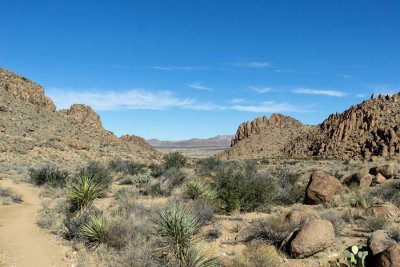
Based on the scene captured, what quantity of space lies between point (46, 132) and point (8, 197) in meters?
34.5

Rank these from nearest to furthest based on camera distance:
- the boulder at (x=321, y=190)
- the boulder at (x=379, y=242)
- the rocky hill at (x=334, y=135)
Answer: the boulder at (x=379, y=242) → the boulder at (x=321, y=190) → the rocky hill at (x=334, y=135)

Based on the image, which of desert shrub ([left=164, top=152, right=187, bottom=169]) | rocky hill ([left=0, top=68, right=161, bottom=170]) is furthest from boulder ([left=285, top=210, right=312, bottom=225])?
rocky hill ([left=0, top=68, right=161, bottom=170])

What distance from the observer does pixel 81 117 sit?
65125 millimetres

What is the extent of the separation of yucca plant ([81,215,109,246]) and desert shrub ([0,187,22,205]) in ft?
27.6

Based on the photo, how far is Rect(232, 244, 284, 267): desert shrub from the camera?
769cm

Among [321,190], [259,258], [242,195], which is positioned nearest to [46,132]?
[242,195]

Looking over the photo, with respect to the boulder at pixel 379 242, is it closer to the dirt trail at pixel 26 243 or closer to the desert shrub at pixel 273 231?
the desert shrub at pixel 273 231

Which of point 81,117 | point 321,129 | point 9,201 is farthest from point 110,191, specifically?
point 321,129

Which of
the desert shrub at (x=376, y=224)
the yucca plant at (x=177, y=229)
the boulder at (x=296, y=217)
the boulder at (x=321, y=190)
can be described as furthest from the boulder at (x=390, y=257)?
the boulder at (x=321, y=190)

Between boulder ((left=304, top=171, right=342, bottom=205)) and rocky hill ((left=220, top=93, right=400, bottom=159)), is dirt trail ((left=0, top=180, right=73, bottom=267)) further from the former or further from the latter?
rocky hill ((left=220, top=93, right=400, bottom=159))

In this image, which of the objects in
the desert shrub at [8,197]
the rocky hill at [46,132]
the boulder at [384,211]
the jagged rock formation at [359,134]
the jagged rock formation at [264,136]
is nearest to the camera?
the boulder at [384,211]

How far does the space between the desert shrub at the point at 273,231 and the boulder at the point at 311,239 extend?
0.63m

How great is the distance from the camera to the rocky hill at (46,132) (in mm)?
41281

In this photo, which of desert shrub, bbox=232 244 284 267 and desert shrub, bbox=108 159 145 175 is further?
desert shrub, bbox=108 159 145 175
